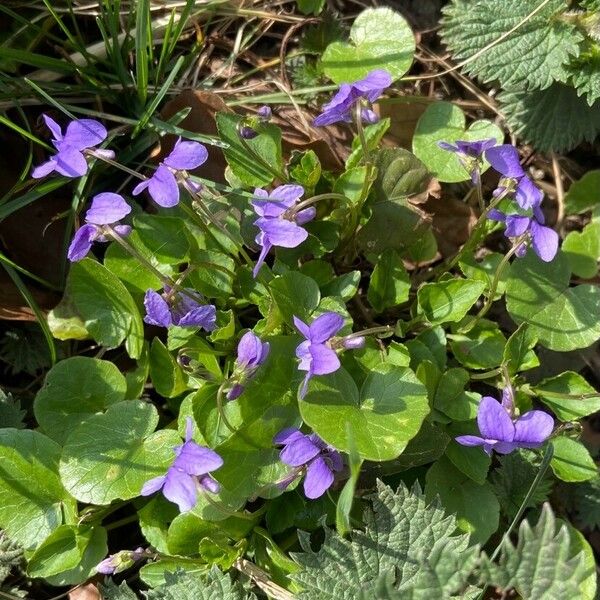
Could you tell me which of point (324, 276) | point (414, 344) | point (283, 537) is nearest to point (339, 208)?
point (324, 276)

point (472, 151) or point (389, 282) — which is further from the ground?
point (472, 151)

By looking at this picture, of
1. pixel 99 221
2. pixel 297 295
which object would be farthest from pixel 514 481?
pixel 99 221

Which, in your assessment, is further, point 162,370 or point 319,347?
point 162,370

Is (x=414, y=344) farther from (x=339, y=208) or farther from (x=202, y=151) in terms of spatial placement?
(x=202, y=151)

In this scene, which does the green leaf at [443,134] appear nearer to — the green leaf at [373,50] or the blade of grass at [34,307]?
the green leaf at [373,50]

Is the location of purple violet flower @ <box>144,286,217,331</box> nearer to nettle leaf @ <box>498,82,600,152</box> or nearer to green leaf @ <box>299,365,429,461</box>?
green leaf @ <box>299,365,429,461</box>

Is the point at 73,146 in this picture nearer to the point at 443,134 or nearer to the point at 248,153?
the point at 248,153

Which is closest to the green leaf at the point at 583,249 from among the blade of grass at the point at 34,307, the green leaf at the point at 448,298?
the green leaf at the point at 448,298
